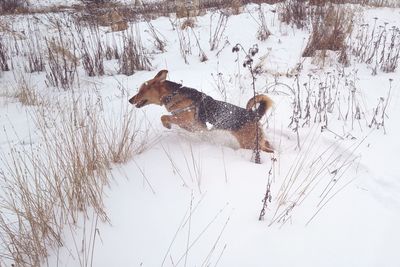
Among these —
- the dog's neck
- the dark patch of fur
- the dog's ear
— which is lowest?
the dark patch of fur

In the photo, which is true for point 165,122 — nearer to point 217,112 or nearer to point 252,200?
point 217,112

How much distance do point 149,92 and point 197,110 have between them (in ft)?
1.59

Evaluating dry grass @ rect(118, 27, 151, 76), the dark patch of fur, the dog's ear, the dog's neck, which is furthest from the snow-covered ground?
dry grass @ rect(118, 27, 151, 76)

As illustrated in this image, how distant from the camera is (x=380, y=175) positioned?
268 centimetres

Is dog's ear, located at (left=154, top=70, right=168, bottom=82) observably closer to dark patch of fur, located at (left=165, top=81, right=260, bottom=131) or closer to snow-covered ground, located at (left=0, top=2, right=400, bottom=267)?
dark patch of fur, located at (left=165, top=81, right=260, bottom=131)

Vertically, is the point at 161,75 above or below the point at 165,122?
above

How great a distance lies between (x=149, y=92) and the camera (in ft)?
10.2

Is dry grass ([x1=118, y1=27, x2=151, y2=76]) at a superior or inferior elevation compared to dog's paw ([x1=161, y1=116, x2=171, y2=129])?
superior

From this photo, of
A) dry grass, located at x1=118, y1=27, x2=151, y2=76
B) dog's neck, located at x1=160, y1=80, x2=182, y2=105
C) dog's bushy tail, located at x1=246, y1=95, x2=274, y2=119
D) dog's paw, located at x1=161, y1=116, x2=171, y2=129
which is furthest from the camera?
dry grass, located at x1=118, y1=27, x2=151, y2=76

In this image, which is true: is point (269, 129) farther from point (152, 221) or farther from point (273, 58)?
point (273, 58)

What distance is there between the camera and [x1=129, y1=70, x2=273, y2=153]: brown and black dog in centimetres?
302

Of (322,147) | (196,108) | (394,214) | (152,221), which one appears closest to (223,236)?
(152,221)

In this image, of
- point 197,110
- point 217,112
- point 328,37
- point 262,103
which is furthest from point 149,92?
point 328,37

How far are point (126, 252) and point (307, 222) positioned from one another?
45.7 inches
